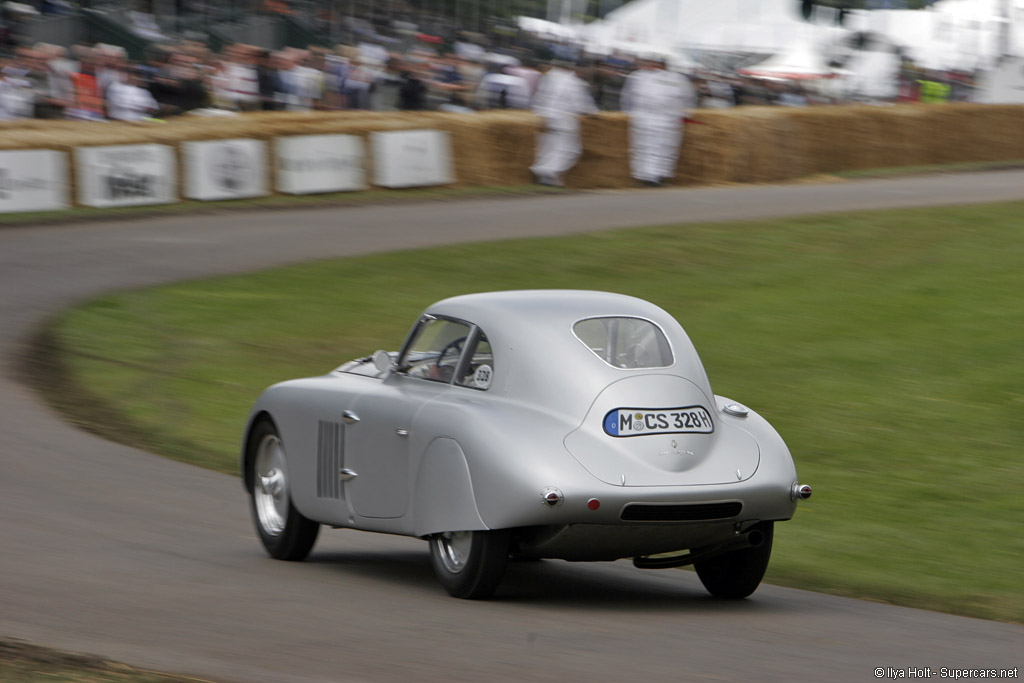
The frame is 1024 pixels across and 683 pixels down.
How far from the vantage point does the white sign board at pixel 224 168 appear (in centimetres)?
2364

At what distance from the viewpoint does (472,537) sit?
21.3ft

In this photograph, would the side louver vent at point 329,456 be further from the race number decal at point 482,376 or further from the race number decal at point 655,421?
the race number decal at point 655,421

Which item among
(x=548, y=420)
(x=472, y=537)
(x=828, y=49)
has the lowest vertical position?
(x=828, y=49)

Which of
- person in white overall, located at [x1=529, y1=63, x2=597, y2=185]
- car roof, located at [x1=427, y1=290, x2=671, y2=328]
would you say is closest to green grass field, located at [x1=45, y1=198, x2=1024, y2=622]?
car roof, located at [x1=427, y1=290, x2=671, y2=328]

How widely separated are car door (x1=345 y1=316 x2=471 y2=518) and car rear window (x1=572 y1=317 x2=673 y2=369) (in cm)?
63

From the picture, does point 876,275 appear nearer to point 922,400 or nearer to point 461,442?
point 922,400

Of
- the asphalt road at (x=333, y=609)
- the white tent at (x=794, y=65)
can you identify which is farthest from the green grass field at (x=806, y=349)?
the white tent at (x=794, y=65)

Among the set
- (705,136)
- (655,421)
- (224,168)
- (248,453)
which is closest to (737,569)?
(655,421)

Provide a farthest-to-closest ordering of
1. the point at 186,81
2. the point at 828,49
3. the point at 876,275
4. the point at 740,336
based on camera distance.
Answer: the point at 828,49 → the point at 186,81 → the point at 876,275 → the point at 740,336

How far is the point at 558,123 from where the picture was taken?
86.6 ft

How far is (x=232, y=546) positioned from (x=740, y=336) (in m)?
7.72

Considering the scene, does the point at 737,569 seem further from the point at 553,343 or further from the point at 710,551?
the point at 553,343

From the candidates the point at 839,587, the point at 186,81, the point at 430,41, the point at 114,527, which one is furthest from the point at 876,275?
the point at 430,41

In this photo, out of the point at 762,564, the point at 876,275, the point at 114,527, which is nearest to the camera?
the point at 762,564
